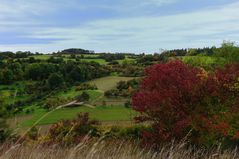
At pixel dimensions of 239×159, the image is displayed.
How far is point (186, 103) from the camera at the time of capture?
598 inches

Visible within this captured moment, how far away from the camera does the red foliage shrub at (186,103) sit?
14406mm

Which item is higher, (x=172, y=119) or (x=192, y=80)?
(x=192, y=80)

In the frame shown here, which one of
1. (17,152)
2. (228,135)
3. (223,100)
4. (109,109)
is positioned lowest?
(109,109)

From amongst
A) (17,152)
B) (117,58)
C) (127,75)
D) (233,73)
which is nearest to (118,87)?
(127,75)

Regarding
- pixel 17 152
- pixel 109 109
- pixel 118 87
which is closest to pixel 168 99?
pixel 17 152

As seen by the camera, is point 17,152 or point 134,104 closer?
point 17,152

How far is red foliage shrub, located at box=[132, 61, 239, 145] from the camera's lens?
14.4 metres

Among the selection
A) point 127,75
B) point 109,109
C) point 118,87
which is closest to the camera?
point 109,109

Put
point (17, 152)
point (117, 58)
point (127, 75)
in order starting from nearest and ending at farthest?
point (17, 152) < point (127, 75) < point (117, 58)

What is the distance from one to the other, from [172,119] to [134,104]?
1.44m

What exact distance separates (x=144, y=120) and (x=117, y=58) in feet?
243

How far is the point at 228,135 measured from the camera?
48.7ft

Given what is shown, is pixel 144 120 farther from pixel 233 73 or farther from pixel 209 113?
pixel 233 73

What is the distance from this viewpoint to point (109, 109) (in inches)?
2212
